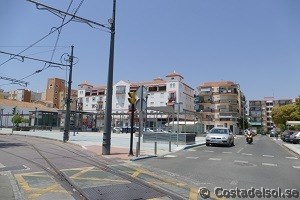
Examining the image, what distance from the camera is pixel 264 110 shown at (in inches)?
6063

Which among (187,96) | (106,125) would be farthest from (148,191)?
(187,96)

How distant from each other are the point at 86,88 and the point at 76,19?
322ft

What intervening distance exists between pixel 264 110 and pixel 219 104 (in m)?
62.5

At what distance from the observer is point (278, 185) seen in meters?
9.10

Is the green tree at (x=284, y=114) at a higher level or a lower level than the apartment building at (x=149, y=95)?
lower

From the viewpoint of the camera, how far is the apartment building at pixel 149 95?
89.3m

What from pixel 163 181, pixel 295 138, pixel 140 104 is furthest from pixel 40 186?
pixel 295 138

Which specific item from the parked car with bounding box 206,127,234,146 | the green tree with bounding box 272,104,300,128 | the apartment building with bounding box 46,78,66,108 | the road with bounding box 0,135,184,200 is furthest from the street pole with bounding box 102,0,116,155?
the apartment building with bounding box 46,78,66,108

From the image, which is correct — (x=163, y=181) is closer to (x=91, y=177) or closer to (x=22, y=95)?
(x=91, y=177)

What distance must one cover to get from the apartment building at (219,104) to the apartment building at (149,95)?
4.10 m

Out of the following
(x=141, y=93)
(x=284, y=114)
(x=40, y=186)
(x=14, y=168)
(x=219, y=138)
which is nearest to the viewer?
(x=40, y=186)

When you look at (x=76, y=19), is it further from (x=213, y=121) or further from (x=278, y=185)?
(x=213, y=121)

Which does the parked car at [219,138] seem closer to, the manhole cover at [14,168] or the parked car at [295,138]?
the parked car at [295,138]

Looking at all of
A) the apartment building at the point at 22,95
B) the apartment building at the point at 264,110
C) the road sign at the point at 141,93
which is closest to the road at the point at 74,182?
the road sign at the point at 141,93
